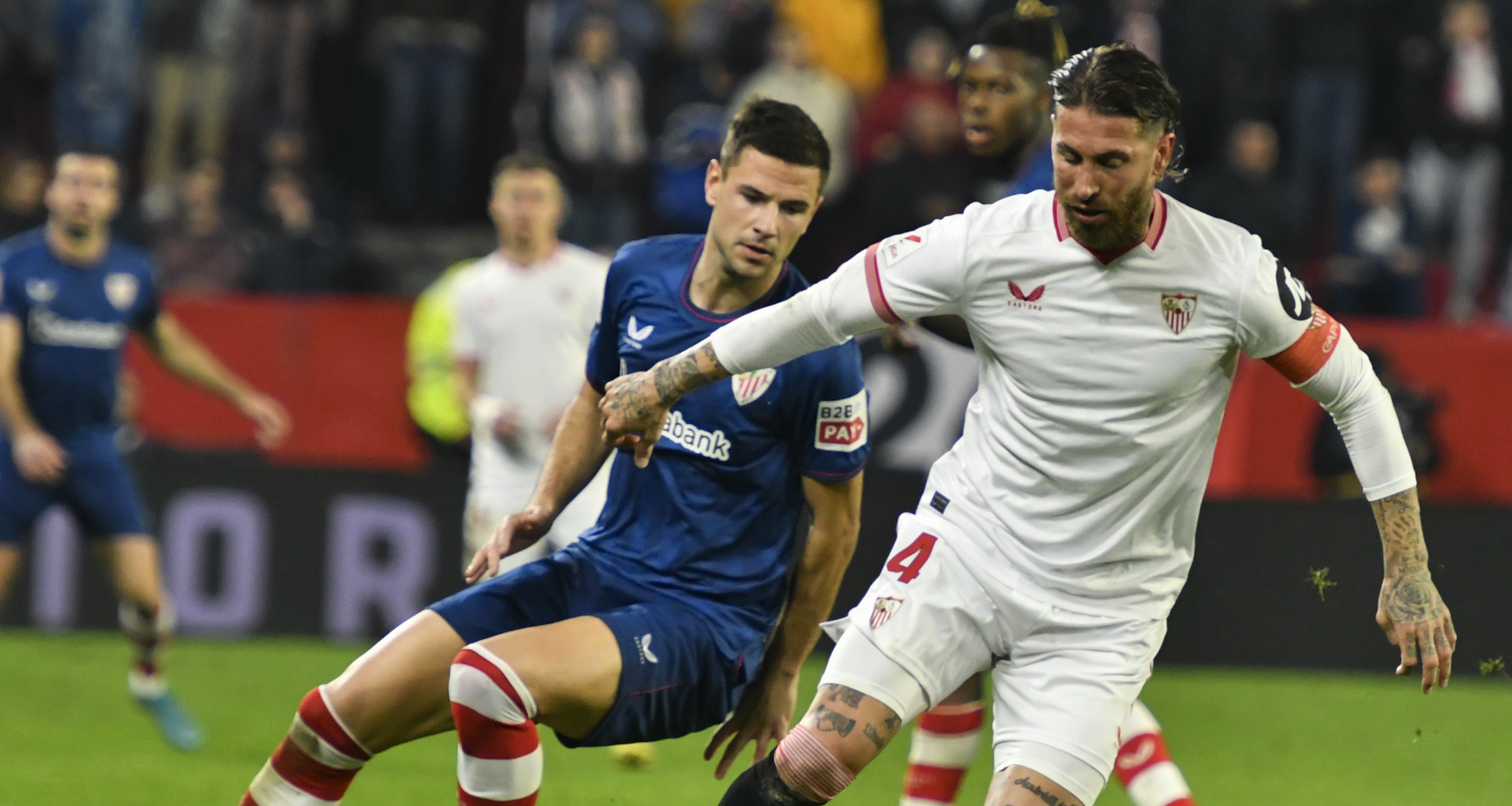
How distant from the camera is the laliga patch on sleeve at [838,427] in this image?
461 cm

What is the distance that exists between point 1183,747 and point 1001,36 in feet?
12.0

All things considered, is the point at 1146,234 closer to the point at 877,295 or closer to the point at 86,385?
the point at 877,295

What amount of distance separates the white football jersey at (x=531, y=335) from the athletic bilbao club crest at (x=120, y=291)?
140 centimetres

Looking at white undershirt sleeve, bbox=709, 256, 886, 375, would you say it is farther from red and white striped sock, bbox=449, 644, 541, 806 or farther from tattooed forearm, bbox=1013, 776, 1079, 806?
tattooed forearm, bbox=1013, 776, 1079, 806

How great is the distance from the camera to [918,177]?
39.8 ft

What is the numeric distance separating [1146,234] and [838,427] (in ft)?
3.08

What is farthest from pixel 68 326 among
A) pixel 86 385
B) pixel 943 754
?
pixel 943 754

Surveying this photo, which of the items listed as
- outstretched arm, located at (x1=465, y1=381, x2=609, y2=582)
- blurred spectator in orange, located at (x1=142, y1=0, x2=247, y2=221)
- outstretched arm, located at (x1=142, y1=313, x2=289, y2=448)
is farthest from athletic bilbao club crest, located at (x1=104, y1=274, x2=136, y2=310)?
blurred spectator in orange, located at (x1=142, y1=0, x2=247, y2=221)

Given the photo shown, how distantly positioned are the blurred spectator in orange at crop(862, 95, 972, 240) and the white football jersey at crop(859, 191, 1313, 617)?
7.79 m

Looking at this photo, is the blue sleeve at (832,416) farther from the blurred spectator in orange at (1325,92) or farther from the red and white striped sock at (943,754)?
the blurred spectator in orange at (1325,92)

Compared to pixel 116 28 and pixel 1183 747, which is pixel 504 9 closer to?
pixel 116 28

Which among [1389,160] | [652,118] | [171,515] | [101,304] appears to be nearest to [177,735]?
[101,304]

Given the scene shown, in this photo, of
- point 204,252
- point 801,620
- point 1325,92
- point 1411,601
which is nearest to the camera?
point 1411,601

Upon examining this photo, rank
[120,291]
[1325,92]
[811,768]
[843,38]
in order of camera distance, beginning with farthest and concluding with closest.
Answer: [843,38]
[1325,92]
[120,291]
[811,768]
